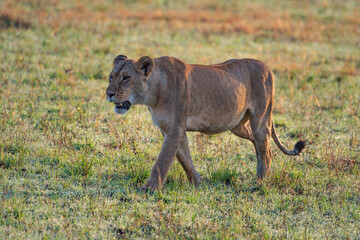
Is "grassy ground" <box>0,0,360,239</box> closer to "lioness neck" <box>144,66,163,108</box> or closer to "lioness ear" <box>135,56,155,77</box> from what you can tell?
"lioness neck" <box>144,66,163,108</box>

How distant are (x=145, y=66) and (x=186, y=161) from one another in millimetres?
1318

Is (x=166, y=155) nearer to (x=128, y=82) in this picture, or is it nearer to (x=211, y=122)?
(x=211, y=122)

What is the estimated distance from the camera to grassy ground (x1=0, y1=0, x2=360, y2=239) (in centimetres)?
514

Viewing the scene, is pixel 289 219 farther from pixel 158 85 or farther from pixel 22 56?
pixel 22 56

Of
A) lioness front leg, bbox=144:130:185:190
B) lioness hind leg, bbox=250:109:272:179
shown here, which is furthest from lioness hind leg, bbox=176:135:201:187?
lioness hind leg, bbox=250:109:272:179

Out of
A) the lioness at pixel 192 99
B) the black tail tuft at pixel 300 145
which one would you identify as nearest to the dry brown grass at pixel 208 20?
the lioness at pixel 192 99

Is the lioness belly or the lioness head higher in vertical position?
the lioness head

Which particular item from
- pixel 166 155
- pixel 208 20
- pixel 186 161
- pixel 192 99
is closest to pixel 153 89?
pixel 192 99

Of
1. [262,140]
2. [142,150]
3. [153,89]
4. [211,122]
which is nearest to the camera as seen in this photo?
[153,89]

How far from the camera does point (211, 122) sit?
604 cm

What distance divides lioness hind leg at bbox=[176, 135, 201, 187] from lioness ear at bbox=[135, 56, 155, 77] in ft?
3.13

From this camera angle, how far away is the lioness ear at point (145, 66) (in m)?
5.53

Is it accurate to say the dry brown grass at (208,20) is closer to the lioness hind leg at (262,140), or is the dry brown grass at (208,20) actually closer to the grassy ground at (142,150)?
the grassy ground at (142,150)

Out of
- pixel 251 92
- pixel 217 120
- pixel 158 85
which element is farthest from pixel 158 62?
pixel 251 92
